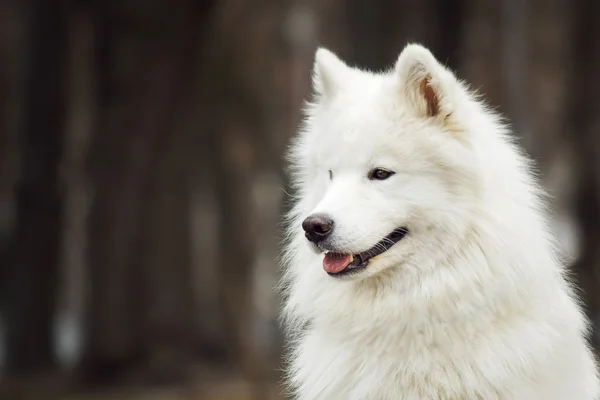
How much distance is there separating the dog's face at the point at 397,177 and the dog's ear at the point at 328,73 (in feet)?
1.44

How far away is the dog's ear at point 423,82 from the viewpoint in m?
4.75

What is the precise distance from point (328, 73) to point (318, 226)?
113cm

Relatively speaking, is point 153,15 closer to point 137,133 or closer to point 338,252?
point 137,133

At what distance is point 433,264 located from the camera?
4805mm

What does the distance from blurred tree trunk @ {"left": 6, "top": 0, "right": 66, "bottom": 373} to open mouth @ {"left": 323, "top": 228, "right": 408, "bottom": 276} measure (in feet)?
35.1

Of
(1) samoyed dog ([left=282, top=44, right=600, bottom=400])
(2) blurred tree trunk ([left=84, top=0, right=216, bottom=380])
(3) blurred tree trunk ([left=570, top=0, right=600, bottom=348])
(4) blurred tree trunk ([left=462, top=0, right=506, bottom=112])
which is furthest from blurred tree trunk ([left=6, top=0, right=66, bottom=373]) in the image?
(1) samoyed dog ([left=282, top=44, right=600, bottom=400])

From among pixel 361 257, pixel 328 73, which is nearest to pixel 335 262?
pixel 361 257

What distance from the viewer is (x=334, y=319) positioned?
5.02 m

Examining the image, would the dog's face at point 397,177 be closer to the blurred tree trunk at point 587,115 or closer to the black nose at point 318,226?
the black nose at point 318,226

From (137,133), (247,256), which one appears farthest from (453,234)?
(247,256)

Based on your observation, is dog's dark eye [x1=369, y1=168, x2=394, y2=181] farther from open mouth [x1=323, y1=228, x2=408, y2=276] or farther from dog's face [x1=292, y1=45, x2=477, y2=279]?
open mouth [x1=323, y1=228, x2=408, y2=276]

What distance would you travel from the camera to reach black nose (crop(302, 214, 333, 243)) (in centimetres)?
466

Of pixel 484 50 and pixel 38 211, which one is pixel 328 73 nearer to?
pixel 38 211

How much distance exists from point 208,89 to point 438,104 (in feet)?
43.8
